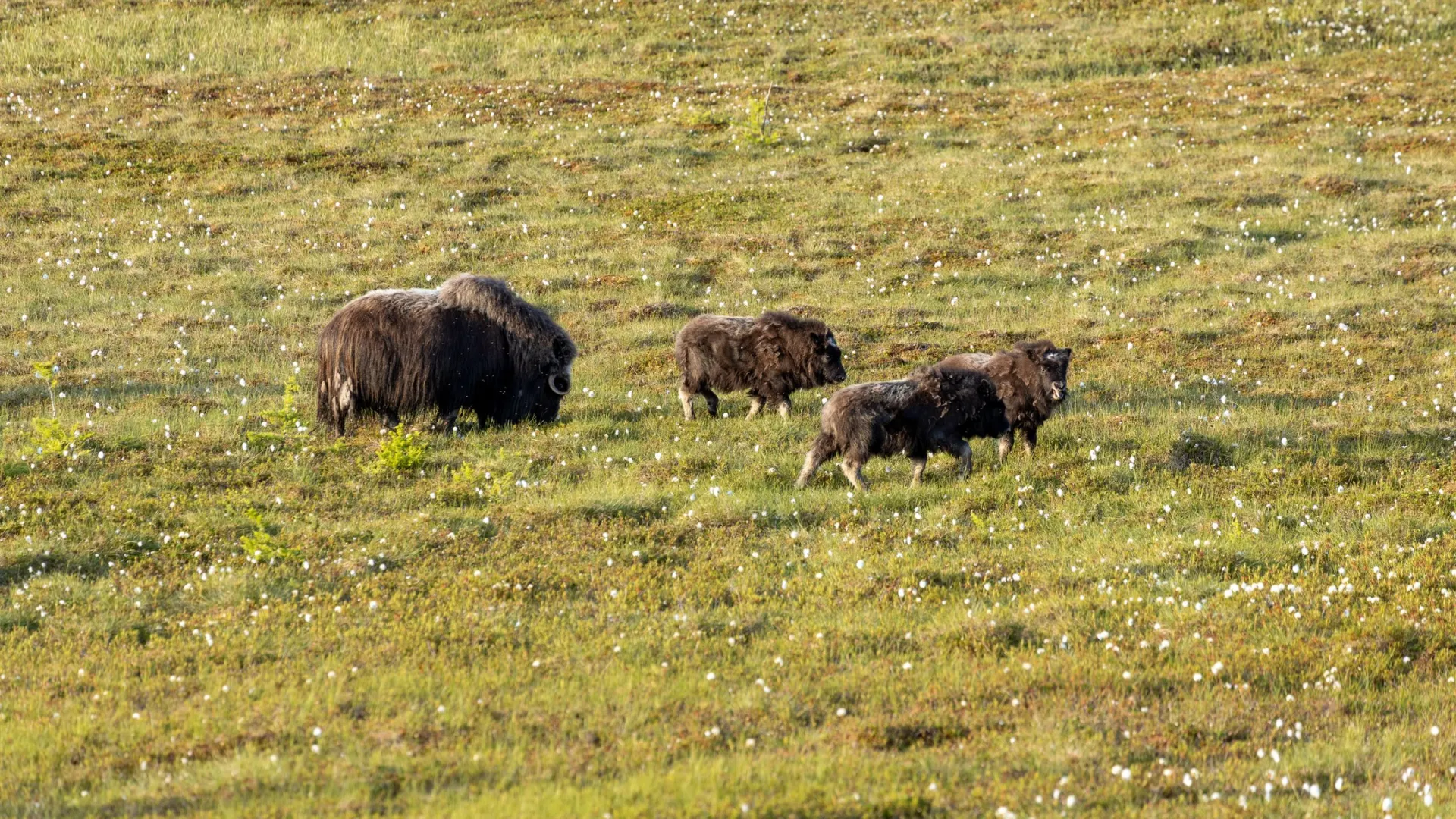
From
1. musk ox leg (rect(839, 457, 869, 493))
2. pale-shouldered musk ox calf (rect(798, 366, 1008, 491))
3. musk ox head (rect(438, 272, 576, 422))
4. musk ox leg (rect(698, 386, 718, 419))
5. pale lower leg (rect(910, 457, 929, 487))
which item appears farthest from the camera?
musk ox leg (rect(698, 386, 718, 419))

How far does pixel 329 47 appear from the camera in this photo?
154 feet

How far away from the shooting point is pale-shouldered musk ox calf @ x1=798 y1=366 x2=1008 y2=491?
47.9ft

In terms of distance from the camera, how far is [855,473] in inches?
573

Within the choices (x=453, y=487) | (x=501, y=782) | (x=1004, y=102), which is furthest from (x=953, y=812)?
(x=1004, y=102)

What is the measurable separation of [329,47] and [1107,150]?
25.3 metres

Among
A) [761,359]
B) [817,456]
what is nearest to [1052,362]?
[817,456]

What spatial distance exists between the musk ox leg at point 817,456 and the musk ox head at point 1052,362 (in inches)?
110

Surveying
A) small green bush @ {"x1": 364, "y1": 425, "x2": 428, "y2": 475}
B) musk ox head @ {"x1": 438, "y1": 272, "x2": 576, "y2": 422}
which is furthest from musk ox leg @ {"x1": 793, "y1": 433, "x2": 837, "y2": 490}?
musk ox head @ {"x1": 438, "y1": 272, "x2": 576, "y2": 422}

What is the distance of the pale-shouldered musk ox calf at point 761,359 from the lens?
17859 mm

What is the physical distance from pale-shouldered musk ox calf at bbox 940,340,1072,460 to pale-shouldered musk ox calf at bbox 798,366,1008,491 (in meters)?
0.58

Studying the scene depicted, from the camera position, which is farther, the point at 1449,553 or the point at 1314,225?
the point at 1314,225

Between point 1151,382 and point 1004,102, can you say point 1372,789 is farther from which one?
point 1004,102

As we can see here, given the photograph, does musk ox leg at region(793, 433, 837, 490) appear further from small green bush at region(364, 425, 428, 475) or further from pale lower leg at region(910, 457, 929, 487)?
small green bush at region(364, 425, 428, 475)

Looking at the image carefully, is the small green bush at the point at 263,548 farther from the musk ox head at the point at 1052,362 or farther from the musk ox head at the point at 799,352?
the musk ox head at the point at 1052,362
